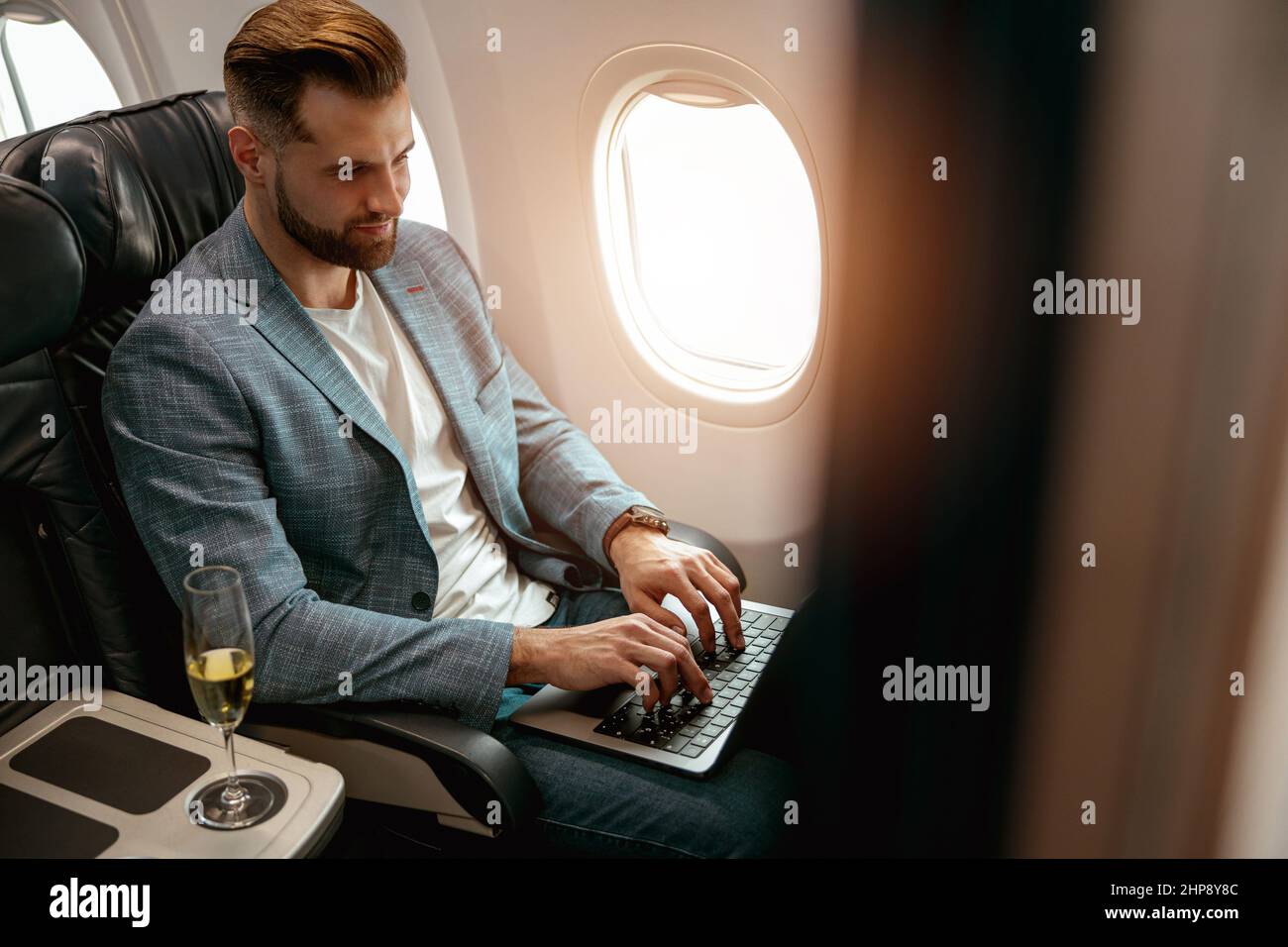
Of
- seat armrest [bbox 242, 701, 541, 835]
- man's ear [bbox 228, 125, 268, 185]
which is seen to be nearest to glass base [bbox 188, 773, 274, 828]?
seat armrest [bbox 242, 701, 541, 835]

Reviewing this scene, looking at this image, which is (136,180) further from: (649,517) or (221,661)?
(649,517)

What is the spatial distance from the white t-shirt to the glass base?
19.3 inches

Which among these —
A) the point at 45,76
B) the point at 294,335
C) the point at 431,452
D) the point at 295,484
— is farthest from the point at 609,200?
the point at 45,76

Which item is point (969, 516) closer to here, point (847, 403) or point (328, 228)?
point (847, 403)

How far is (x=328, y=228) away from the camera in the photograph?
5.04ft

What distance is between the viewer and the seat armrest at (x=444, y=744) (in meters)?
1.28

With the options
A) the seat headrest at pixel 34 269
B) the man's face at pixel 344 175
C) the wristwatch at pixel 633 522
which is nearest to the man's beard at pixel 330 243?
the man's face at pixel 344 175

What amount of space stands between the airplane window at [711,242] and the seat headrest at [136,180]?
88 cm

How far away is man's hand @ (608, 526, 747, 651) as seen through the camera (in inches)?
64.0

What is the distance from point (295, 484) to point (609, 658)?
0.53 meters

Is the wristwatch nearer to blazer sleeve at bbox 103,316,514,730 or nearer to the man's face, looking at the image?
blazer sleeve at bbox 103,316,514,730

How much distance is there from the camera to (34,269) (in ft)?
3.95
